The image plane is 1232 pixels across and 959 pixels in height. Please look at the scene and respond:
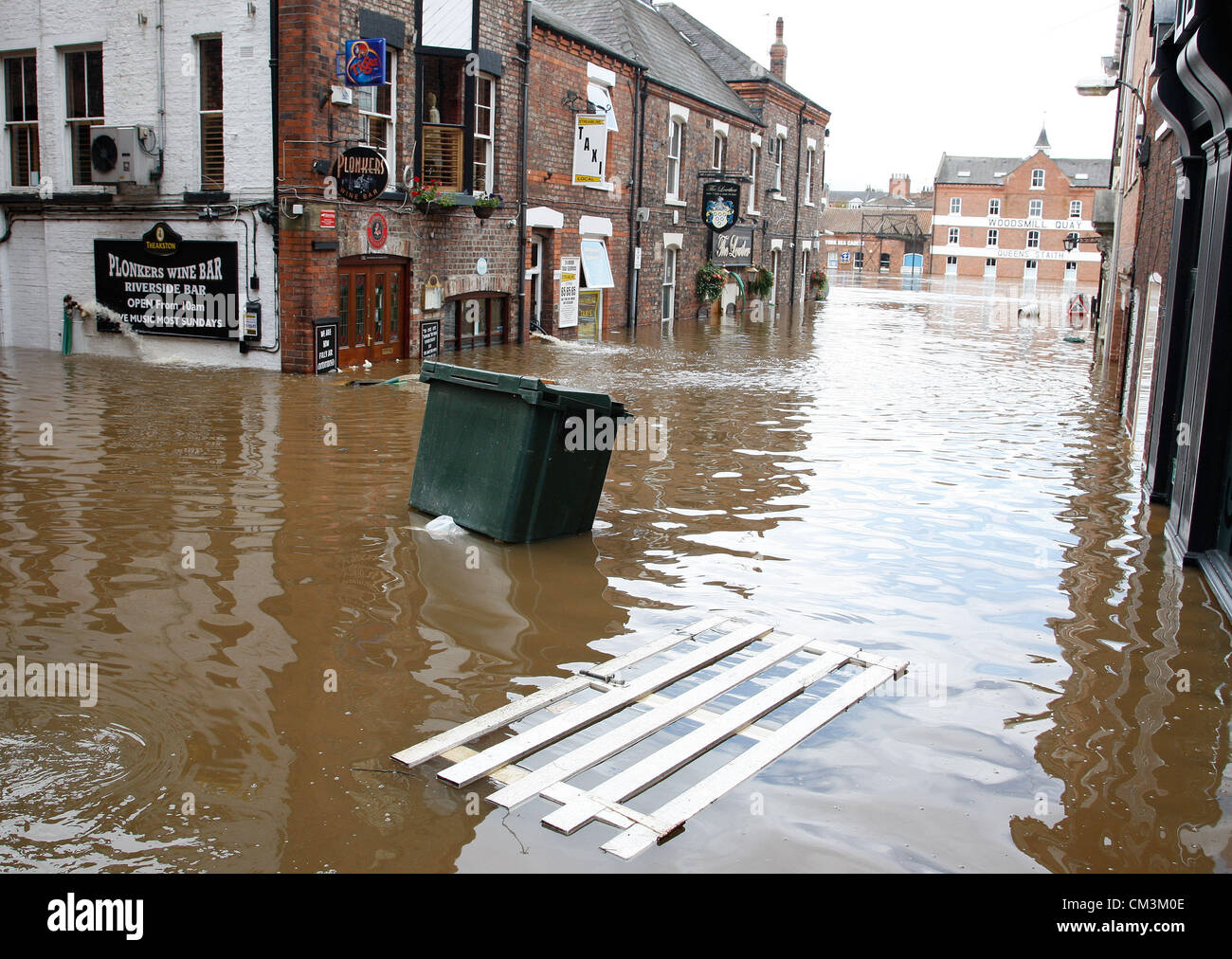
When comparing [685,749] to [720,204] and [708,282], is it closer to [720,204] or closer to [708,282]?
[720,204]

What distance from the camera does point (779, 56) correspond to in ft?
131

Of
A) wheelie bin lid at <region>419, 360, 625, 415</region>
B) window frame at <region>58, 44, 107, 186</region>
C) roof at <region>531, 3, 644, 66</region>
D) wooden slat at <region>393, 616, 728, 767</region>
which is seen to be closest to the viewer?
wooden slat at <region>393, 616, 728, 767</region>

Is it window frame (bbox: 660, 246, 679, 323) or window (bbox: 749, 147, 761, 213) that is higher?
window (bbox: 749, 147, 761, 213)

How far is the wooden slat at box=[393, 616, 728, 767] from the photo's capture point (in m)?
4.48

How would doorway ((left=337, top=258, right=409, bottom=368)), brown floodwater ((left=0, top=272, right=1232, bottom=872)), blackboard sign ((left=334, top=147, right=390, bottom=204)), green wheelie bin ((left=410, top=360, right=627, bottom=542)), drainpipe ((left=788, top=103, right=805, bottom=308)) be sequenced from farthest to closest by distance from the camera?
drainpipe ((left=788, top=103, right=805, bottom=308)) < doorway ((left=337, top=258, right=409, bottom=368)) < blackboard sign ((left=334, top=147, right=390, bottom=204)) < green wheelie bin ((left=410, top=360, right=627, bottom=542)) < brown floodwater ((left=0, top=272, right=1232, bottom=872))

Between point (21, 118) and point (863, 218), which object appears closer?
point (21, 118)

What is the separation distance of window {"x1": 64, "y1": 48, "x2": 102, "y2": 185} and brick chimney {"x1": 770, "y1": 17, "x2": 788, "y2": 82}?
28.0m

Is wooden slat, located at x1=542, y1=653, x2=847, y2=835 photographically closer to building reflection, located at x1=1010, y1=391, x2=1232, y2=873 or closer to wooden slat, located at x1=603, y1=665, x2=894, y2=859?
wooden slat, located at x1=603, y1=665, x2=894, y2=859

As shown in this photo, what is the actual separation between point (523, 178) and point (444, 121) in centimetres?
266

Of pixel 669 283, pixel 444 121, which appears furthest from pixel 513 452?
pixel 669 283

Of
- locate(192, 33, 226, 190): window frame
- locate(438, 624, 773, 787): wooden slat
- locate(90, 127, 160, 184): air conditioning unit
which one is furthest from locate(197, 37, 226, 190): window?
locate(438, 624, 773, 787): wooden slat

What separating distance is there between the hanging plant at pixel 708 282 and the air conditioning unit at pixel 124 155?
17.9 meters

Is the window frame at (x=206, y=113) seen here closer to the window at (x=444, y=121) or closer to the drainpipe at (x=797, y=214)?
the window at (x=444, y=121)
